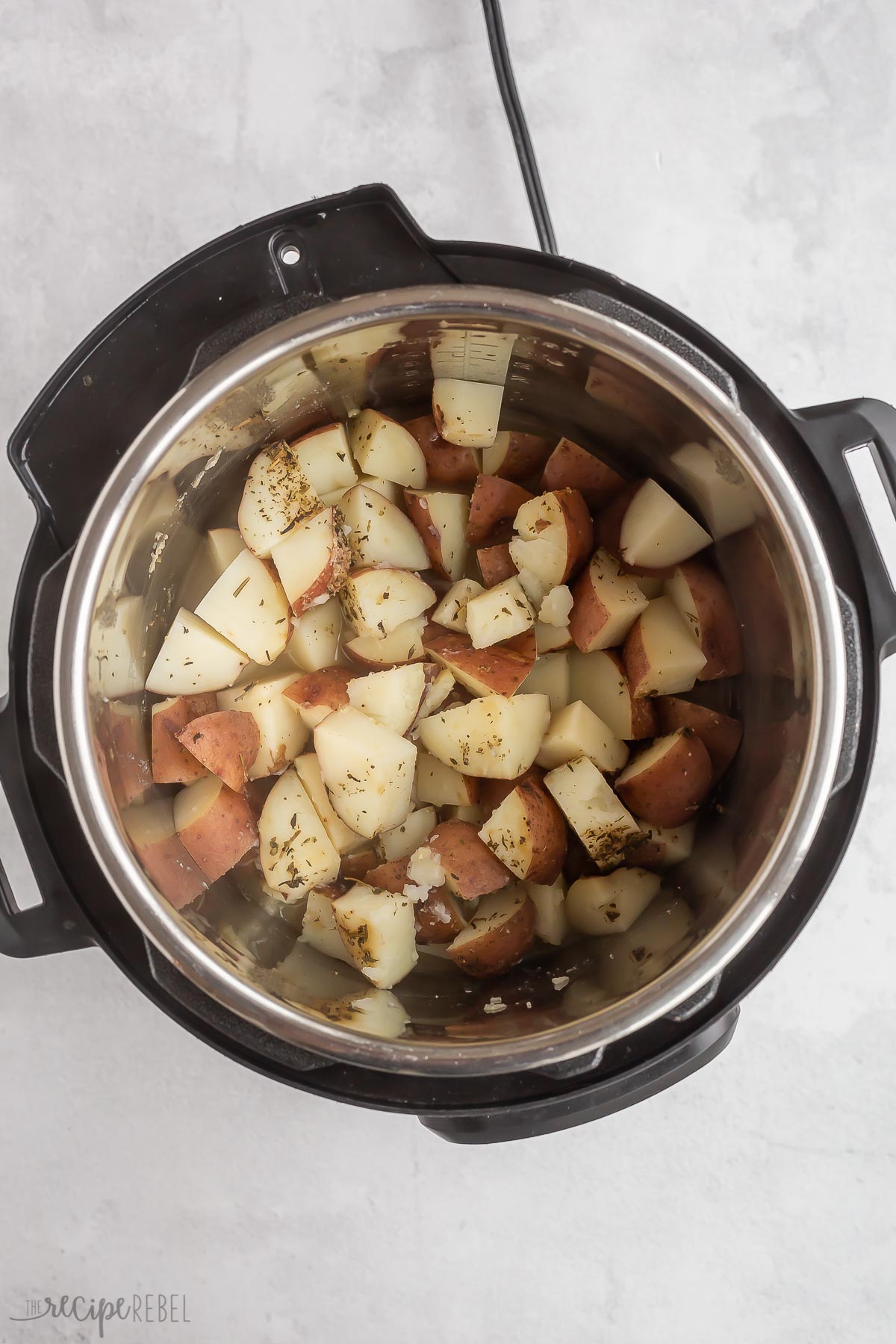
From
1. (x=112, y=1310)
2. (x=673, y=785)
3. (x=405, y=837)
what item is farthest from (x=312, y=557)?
(x=112, y=1310)

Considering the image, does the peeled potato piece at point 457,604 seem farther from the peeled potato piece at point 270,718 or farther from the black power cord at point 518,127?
the black power cord at point 518,127

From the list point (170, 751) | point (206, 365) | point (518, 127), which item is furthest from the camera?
point (518, 127)

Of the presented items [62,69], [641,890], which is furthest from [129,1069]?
[62,69]

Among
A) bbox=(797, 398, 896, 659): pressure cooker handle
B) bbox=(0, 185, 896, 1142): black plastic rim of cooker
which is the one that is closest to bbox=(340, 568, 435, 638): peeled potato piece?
bbox=(0, 185, 896, 1142): black plastic rim of cooker

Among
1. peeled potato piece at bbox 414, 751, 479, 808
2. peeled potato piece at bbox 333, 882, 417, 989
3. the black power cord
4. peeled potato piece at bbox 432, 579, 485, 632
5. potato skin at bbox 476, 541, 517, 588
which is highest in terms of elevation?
the black power cord

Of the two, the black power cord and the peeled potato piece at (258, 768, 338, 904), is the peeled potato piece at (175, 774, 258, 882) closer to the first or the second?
the peeled potato piece at (258, 768, 338, 904)

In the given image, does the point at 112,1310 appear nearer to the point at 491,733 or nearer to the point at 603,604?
the point at 491,733
